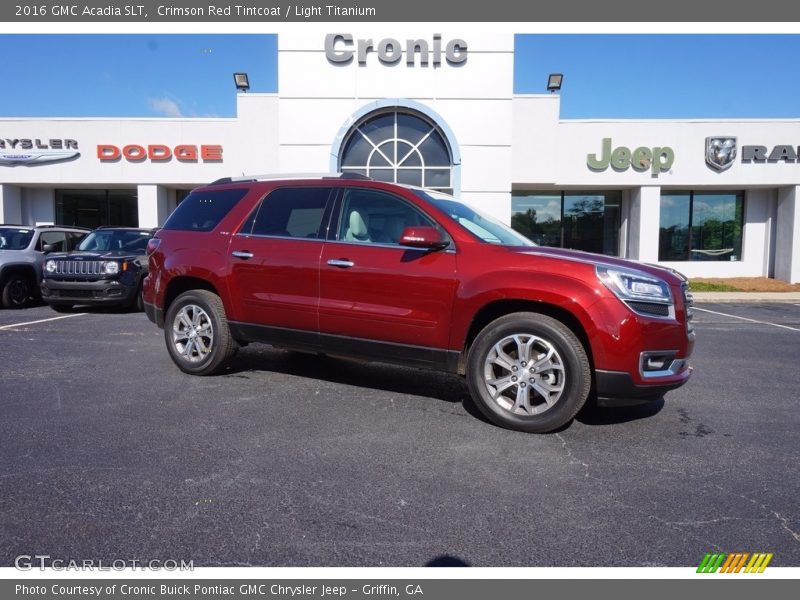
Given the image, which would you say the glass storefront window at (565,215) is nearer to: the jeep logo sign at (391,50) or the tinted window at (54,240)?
the jeep logo sign at (391,50)

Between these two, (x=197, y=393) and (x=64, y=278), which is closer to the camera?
(x=197, y=393)

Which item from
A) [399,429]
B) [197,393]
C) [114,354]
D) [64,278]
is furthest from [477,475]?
[64,278]

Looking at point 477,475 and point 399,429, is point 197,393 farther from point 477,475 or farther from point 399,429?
point 477,475

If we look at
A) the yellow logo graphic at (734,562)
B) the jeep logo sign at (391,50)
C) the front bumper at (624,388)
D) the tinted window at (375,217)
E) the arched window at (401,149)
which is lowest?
the yellow logo graphic at (734,562)

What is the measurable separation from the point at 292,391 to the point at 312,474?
1907mm

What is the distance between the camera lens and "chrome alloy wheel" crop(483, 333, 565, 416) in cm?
400

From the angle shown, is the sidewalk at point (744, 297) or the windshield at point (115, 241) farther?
the sidewalk at point (744, 297)

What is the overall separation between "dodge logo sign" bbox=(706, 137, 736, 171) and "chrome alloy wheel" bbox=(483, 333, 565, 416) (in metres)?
19.5

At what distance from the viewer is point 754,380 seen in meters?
5.89

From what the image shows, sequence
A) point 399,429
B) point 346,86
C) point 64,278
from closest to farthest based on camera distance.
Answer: point 399,429, point 64,278, point 346,86

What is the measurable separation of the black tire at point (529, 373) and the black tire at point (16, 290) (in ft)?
35.3

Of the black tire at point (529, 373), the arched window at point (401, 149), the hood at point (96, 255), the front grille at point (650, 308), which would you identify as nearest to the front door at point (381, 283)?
the black tire at point (529, 373)

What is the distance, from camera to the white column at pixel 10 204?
20469 mm

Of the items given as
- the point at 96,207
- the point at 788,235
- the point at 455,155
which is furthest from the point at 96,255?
the point at 788,235
